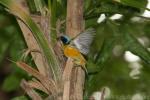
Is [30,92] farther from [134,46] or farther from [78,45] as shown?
[134,46]

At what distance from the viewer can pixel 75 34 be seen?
95cm

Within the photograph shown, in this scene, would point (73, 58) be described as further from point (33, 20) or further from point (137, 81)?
point (137, 81)

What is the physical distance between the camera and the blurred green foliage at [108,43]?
110cm

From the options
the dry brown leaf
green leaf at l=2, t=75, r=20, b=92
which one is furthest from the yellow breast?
green leaf at l=2, t=75, r=20, b=92

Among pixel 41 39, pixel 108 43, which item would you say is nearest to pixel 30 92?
pixel 41 39

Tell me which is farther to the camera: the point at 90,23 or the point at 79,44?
the point at 90,23

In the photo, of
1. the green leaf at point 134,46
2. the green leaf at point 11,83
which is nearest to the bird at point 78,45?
the green leaf at point 134,46

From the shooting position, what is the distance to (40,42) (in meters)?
0.93

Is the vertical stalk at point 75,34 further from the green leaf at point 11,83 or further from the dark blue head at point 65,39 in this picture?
the green leaf at point 11,83

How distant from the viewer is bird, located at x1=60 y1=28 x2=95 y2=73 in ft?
3.00

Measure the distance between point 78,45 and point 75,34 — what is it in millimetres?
37

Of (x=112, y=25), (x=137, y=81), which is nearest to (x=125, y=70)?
(x=137, y=81)

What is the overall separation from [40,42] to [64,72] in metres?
0.08

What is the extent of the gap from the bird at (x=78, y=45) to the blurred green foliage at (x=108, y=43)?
5 cm
